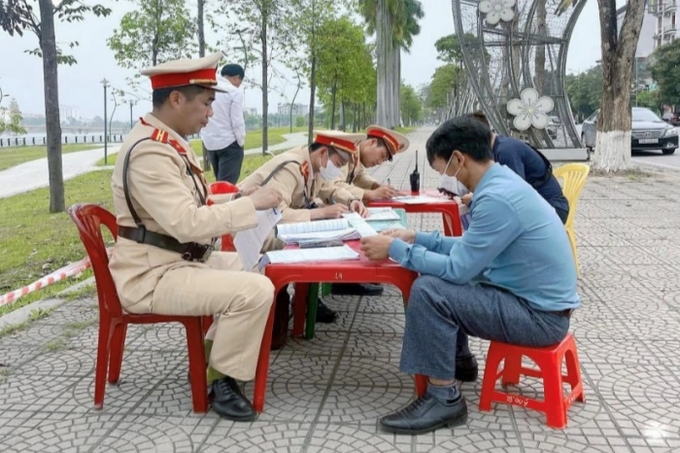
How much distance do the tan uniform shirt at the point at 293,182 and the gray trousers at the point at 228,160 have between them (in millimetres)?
3763

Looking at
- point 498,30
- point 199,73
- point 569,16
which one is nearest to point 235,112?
point 199,73

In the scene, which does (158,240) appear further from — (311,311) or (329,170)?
(329,170)

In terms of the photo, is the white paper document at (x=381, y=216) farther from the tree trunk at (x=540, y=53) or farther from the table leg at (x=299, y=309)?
the tree trunk at (x=540, y=53)

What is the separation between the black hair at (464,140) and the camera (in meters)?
2.75

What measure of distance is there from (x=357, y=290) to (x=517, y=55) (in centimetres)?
1246

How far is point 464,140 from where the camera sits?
9.02 feet

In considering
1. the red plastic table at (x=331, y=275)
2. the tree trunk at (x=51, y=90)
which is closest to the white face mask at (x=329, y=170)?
the red plastic table at (x=331, y=275)

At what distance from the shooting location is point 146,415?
3.00 metres

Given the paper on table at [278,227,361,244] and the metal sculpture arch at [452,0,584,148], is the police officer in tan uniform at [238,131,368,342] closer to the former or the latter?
the paper on table at [278,227,361,244]

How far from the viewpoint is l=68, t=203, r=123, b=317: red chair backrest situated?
9.39ft

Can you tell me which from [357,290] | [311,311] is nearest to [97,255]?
[311,311]

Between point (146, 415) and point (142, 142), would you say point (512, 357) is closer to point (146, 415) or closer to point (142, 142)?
point (146, 415)

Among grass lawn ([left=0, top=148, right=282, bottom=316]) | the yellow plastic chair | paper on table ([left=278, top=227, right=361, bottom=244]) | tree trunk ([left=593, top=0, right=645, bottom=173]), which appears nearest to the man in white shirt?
grass lawn ([left=0, top=148, right=282, bottom=316])

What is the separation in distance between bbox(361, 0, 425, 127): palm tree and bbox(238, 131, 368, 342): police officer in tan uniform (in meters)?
30.7
